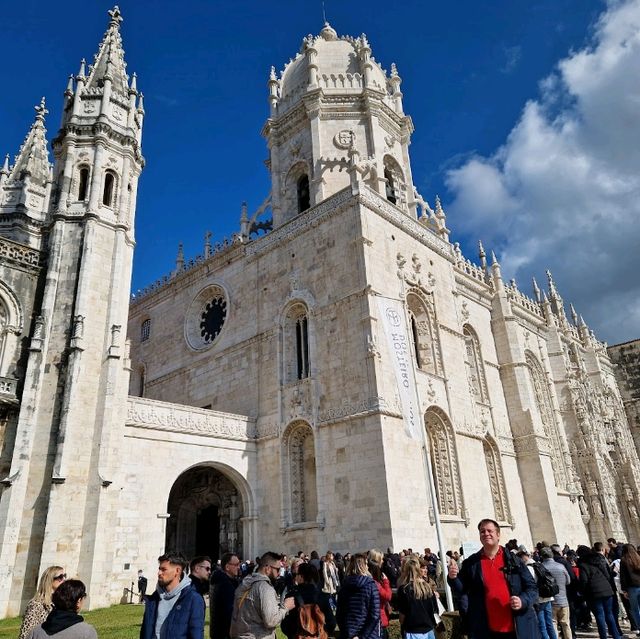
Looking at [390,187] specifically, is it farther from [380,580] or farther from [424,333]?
[380,580]

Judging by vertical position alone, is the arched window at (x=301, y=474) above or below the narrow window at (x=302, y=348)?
below

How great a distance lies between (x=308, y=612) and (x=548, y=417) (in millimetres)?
30095

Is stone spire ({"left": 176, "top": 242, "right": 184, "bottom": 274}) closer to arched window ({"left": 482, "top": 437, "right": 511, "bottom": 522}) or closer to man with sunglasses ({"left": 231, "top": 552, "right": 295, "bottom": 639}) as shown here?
arched window ({"left": 482, "top": 437, "right": 511, "bottom": 522})

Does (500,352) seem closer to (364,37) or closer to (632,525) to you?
(632,525)

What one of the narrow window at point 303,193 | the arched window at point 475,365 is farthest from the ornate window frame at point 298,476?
the narrow window at point 303,193

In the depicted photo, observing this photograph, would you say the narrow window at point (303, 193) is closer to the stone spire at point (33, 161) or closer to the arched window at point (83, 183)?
the arched window at point (83, 183)

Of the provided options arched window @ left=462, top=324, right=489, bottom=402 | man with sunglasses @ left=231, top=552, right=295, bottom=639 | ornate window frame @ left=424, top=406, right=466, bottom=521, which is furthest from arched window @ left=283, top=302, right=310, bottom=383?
man with sunglasses @ left=231, top=552, right=295, bottom=639

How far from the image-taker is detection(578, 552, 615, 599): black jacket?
29.3ft

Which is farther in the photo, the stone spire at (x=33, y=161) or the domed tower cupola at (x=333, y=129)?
the stone spire at (x=33, y=161)

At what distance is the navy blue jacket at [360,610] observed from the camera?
5684 mm

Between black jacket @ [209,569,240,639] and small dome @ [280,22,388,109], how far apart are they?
2587 cm

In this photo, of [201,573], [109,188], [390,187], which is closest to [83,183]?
[109,188]

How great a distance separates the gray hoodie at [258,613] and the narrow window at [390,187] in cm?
2426

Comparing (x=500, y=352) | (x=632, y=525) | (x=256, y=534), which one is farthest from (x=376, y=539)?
(x=632, y=525)
